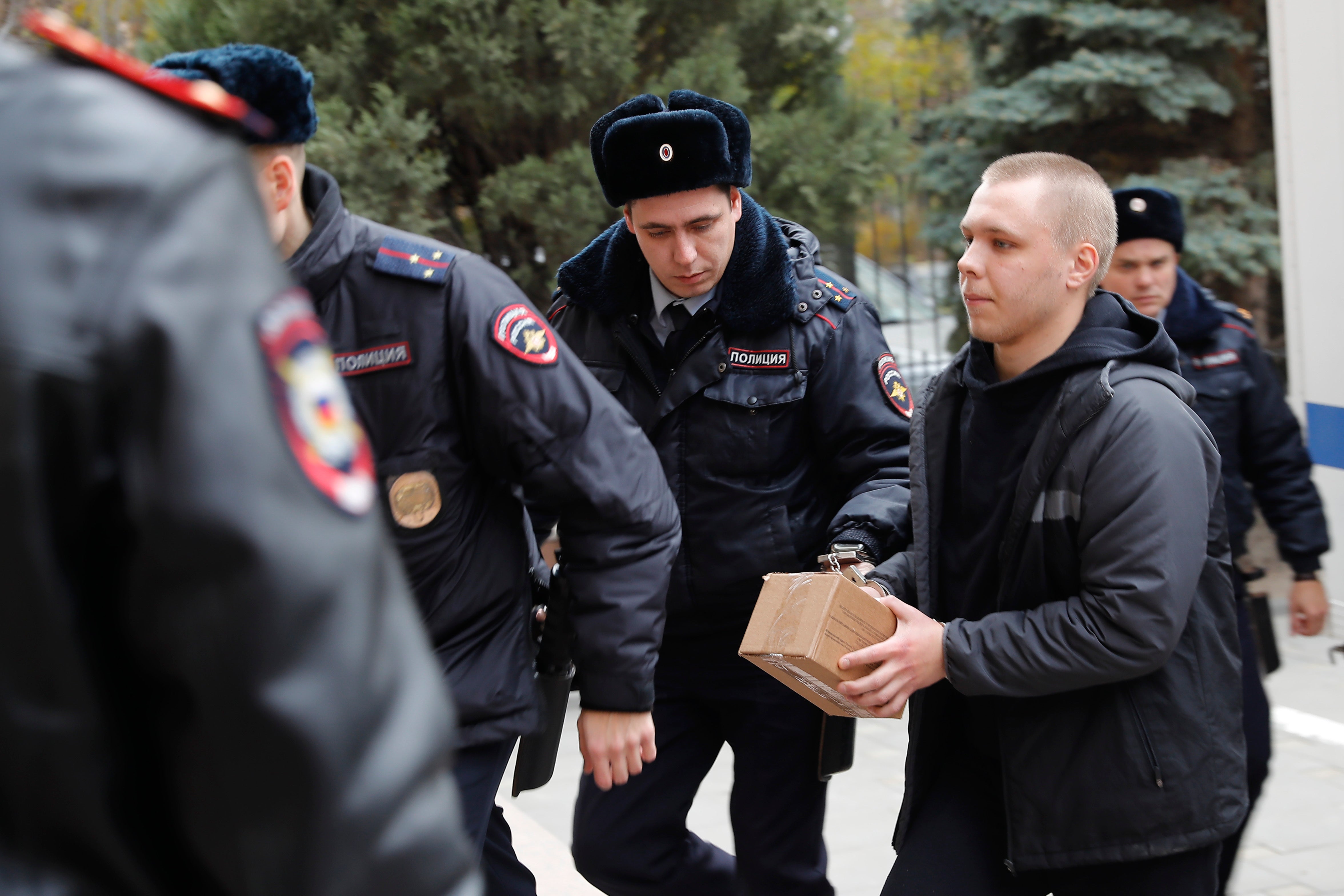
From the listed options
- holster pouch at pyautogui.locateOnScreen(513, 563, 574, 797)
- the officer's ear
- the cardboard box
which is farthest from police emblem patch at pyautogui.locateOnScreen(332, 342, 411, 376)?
the cardboard box

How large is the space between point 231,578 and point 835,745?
8.00ft

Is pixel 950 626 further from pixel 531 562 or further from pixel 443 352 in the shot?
pixel 443 352

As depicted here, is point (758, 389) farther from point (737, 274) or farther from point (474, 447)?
point (474, 447)

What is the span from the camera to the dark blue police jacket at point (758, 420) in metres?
3.09

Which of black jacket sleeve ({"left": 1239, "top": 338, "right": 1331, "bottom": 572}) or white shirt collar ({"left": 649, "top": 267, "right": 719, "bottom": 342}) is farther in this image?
black jacket sleeve ({"left": 1239, "top": 338, "right": 1331, "bottom": 572})

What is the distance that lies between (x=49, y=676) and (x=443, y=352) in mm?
1548

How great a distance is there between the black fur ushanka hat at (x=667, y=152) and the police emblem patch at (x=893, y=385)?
1.79 feet

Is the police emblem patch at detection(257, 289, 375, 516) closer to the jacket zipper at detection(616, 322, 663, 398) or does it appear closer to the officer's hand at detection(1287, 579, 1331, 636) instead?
the jacket zipper at detection(616, 322, 663, 398)

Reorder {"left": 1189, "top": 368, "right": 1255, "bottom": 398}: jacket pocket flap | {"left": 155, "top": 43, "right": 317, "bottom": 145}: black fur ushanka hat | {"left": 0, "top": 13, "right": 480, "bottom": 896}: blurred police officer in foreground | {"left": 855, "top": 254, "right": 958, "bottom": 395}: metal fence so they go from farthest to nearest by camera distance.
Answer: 1. {"left": 855, "top": 254, "right": 958, "bottom": 395}: metal fence
2. {"left": 1189, "top": 368, "right": 1255, "bottom": 398}: jacket pocket flap
3. {"left": 155, "top": 43, "right": 317, "bottom": 145}: black fur ushanka hat
4. {"left": 0, "top": 13, "right": 480, "bottom": 896}: blurred police officer in foreground

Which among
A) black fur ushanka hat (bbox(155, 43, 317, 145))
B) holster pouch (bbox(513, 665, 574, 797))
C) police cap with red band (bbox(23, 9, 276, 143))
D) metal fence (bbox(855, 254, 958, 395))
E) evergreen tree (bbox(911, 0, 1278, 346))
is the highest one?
evergreen tree (bbox(911, 0, 1278, 346))

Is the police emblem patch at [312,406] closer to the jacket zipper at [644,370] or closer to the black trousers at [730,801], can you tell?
the jacket zipper at [644,370]

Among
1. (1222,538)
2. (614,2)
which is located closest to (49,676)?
(1222,538)

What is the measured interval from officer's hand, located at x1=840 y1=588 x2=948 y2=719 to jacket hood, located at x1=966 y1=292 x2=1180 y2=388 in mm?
514

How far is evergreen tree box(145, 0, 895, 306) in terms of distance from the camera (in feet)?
22.5
